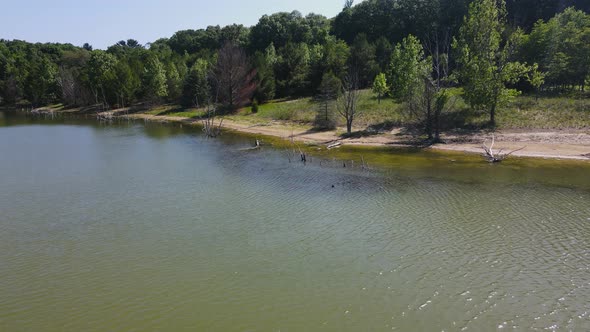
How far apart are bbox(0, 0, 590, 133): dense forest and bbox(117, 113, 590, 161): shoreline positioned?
4.08 meters

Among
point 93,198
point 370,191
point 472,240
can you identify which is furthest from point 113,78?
point 472,240

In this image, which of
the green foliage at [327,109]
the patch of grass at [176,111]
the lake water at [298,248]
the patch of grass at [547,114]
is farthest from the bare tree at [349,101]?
the patch of grass at [176,111]

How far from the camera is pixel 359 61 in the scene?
Answer: 2879 inches

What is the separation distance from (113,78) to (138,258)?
80.2m

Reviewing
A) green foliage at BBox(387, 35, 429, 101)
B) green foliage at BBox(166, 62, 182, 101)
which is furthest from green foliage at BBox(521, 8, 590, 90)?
green foliage at BBox(166, 62, 182, 101)

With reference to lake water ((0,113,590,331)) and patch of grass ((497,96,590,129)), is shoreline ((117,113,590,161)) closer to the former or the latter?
patch of grass ((497,96,590,129))

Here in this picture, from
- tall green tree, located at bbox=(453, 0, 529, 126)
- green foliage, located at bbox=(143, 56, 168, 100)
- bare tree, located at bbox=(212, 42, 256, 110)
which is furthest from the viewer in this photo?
green foliage, located at bbox=(143, 56, 168, 100)

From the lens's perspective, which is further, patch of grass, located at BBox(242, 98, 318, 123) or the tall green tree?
patch of grass, located at BBox(242, 98, 318, 123)

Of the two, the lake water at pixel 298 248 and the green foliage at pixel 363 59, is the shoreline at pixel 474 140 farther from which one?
the green foliage at pixel 363 59

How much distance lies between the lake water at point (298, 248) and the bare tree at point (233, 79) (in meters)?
37.0

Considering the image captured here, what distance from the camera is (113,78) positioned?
3526 inches

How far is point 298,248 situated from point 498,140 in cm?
3239

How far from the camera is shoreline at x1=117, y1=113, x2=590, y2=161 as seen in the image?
38594 mm

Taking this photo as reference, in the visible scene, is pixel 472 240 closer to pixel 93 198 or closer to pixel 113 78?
pixel 93 198
